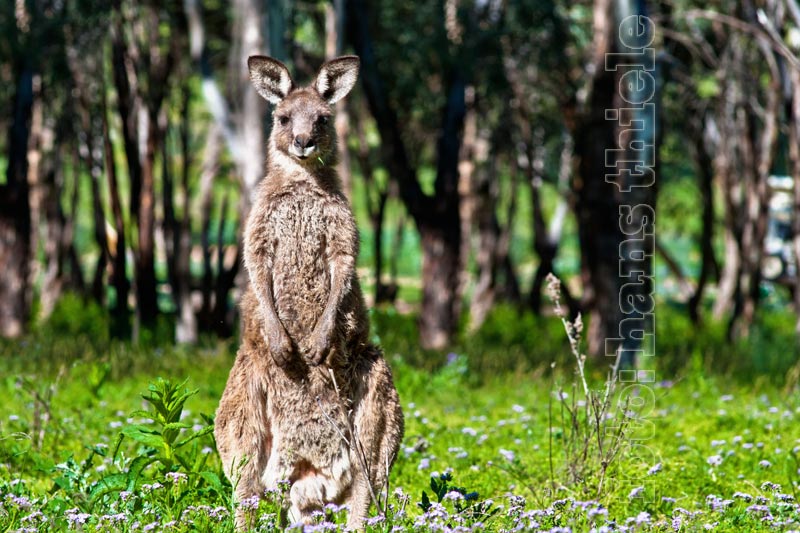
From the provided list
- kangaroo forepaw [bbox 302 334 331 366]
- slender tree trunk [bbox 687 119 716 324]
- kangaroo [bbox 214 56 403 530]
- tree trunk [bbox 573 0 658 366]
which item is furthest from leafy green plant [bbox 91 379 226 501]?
slender tree trunk [bbox 687 119 716 324]

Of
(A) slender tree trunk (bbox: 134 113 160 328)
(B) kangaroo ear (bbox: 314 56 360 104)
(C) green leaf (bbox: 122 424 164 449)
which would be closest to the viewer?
(C) green leaf (bbox: 122 424 164 449)

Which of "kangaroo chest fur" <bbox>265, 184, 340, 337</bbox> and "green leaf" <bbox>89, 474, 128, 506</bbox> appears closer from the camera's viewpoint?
"green leaf" <bbox>89, 474, 128, 506</bbox>

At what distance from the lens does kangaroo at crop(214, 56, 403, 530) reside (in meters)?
4.76

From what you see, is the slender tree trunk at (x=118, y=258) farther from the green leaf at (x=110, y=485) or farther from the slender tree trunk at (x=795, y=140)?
the slender tree trunk at (x=795, y=140)

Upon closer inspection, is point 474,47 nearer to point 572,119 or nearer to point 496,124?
point 572,119

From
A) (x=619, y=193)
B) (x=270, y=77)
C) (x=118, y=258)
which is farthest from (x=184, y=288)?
(x=270, y=77)

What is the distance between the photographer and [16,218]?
13.0 m

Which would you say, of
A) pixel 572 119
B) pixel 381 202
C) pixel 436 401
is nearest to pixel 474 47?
pixel 572 119

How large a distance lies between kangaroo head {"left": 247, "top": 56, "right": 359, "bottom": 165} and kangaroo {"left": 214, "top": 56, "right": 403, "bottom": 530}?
12mm

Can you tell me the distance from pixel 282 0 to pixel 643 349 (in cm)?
504

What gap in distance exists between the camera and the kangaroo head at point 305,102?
198 inches

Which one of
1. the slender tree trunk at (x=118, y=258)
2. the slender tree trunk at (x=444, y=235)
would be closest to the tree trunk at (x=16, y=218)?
the slender tree trunk at (x=118, y=258)

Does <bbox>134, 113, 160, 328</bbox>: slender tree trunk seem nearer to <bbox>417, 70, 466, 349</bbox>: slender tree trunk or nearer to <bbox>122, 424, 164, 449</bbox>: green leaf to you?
<bbox>417, 70, 466, 349</bbox>: slender tree trunk

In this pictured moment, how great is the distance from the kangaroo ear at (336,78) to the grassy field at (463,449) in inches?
64.6
